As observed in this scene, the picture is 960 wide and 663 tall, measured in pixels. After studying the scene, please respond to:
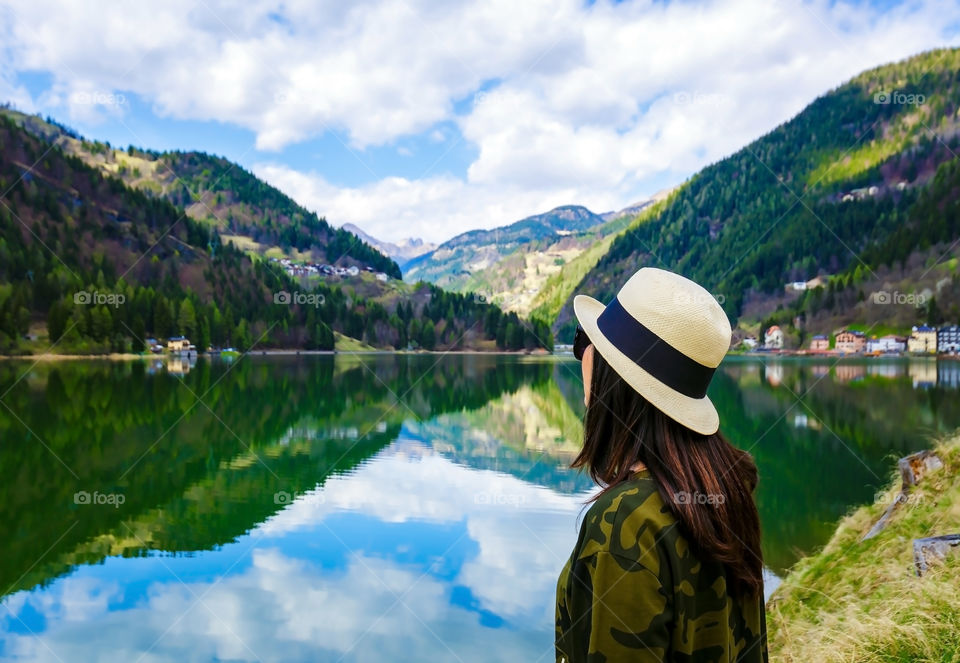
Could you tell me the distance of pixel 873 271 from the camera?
136 m

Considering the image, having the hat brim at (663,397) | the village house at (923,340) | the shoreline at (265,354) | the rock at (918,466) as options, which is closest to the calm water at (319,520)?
the rock at (918,466)

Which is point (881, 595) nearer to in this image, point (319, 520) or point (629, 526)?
point (629, 526)

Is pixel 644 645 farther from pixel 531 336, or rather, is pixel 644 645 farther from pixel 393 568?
pixel 531 336

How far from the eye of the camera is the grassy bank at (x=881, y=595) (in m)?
4.39

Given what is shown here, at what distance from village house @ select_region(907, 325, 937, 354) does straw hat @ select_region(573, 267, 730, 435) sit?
433ft

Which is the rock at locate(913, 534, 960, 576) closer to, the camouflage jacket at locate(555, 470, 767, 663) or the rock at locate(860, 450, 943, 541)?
the rock at locate(860, 450, 943, 541)

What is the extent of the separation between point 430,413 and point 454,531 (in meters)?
23.5

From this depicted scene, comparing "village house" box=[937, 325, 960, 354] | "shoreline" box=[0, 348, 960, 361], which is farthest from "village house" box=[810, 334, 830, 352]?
"village house" box=[937, 325, 960, 354]

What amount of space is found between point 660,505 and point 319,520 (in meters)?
14.5

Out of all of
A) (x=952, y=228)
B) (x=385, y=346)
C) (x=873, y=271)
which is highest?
(x=952, y=228)

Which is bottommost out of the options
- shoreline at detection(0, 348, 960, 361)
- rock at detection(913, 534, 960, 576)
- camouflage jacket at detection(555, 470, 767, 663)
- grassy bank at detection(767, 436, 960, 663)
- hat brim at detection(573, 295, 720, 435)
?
shoreline at detection(0, 348, 960, 361)

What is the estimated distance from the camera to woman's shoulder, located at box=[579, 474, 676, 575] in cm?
172

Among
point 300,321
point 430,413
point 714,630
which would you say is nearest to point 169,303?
point 300,321

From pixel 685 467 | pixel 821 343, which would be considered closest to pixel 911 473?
pixel 685 467
